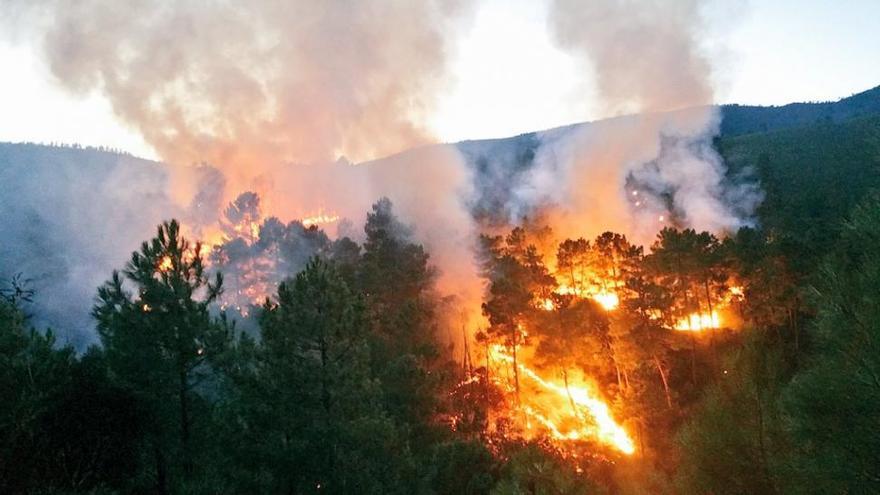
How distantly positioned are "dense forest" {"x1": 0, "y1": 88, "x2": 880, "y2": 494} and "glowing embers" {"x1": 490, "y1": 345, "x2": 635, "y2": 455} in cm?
11

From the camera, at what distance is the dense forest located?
26.7 feet

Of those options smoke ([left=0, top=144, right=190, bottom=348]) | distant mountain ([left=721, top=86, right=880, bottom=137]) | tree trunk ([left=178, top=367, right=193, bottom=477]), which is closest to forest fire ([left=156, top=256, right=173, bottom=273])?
tree trunk ([left=178, top=367, right=193, bottom=477])

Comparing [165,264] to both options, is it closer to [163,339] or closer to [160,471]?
[163,339]

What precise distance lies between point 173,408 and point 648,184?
2166 inches

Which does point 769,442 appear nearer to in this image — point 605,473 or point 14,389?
point 14,389

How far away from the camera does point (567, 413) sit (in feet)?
109

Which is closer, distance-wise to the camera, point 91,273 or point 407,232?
point 407,232

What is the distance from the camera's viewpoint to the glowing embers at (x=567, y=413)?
31.2m

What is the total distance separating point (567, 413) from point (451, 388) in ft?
26.9

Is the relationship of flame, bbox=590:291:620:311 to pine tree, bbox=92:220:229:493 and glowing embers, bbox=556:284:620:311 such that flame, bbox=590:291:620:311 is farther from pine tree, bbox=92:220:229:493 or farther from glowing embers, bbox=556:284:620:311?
pine tree, bbox=92:220:229:493

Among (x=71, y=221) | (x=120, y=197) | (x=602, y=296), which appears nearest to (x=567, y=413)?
(x=602, y=296)

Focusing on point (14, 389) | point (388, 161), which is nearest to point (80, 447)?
point (14, 389)

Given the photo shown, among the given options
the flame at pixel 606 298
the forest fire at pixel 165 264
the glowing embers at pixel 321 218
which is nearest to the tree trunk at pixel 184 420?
the forest fire at pixel 165 264

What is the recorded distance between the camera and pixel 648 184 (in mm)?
58281
